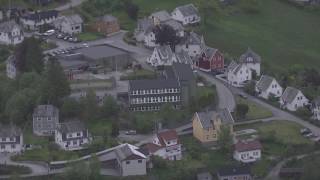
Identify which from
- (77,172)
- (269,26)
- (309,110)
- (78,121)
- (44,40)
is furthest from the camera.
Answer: (269,26)

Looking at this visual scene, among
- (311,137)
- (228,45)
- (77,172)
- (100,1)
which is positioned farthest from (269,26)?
(77,172)

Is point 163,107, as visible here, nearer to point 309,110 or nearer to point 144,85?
point 144,85

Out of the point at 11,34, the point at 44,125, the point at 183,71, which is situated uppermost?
the point at 11,34

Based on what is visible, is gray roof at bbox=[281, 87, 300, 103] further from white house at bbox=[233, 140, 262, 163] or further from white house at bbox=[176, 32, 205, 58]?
white house at bbox=[176, 32, 205, 58]

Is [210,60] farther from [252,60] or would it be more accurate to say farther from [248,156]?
[248,156]

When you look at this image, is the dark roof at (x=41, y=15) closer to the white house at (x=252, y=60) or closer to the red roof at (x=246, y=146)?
the white house at (x=252, y=60)

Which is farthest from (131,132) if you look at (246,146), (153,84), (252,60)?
(252,60)

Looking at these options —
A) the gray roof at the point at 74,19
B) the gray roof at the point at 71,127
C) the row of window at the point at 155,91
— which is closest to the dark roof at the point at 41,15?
the gray roof at the point at 74,19
